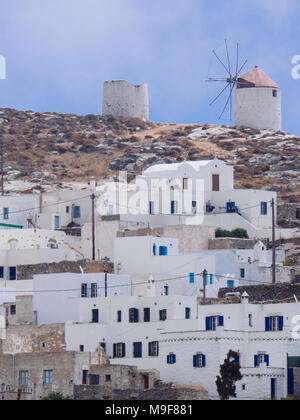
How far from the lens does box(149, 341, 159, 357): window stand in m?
64.7

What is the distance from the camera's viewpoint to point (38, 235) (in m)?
79.9

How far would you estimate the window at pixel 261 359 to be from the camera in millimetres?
62469

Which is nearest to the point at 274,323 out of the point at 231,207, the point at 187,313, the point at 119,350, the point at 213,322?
the point at 213,322

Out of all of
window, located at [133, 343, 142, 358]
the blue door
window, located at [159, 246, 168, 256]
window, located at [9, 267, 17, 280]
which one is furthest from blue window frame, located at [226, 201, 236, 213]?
the blue door

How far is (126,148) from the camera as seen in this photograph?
124 m

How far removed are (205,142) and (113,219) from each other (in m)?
46.9

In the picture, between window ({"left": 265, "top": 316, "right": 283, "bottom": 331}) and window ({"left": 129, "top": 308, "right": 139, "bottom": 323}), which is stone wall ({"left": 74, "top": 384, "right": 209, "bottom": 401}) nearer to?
window ({"left": 265, "top": 316, "right": 283, "bottom": 331})

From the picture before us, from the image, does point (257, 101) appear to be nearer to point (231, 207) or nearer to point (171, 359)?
point (231, 207)

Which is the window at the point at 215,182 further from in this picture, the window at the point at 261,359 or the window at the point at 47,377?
the window at the point at 47,377

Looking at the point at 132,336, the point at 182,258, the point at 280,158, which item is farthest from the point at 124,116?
the point at 132,336

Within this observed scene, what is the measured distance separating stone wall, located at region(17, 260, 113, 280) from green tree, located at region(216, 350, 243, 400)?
51.6 ft

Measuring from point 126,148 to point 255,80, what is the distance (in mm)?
12659

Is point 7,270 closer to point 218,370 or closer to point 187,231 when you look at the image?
point 187,231

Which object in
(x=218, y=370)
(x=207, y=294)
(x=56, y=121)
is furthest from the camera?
(x=56, y=121)
